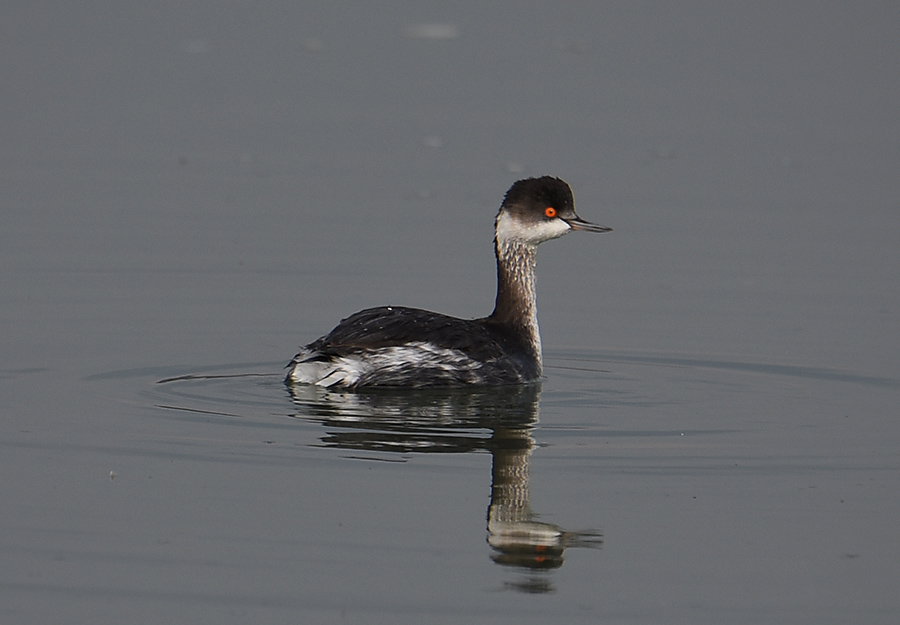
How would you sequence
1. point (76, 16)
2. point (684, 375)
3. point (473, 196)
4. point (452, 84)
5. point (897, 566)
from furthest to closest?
point (76, 16) < point (452, 84) < point (473, 196) < point (684, 375) < point (897, 566)

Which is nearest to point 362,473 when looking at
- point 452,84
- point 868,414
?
point 868,414

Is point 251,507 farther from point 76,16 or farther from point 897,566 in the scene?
point 76,16

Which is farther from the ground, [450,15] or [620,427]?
[450,15]

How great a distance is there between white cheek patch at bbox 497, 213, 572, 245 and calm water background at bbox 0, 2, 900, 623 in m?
0.82

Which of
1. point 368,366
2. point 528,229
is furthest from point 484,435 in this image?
point 528,229

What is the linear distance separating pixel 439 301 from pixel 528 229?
4.01 feet

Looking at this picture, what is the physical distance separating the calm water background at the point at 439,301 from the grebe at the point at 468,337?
288mm

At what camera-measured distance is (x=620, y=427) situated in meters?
8.80

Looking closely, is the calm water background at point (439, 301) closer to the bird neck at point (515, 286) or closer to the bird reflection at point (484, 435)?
the bird reflection at point (484, 435)

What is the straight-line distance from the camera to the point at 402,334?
963cm

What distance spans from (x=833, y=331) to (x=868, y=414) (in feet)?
6.67

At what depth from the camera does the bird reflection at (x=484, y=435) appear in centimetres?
680

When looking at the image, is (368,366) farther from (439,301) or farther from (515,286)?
(439,301)

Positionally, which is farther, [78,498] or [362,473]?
[362,473]
